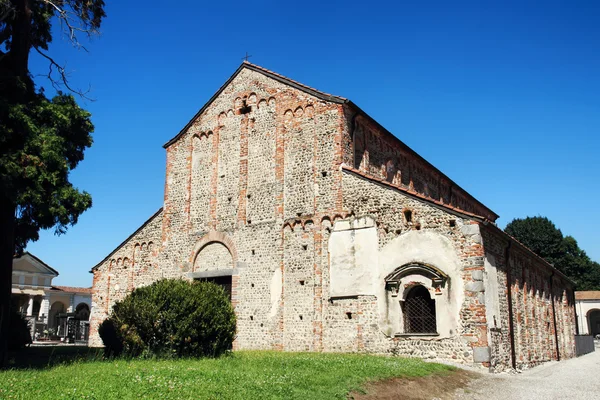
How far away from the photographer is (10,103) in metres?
12.9

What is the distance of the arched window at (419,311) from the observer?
50.6 feet

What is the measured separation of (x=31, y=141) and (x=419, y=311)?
462 inches

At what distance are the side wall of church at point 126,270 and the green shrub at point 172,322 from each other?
7.57 m

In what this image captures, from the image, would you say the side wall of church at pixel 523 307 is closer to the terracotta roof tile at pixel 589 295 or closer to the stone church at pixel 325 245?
the stone church at pixel 325 245

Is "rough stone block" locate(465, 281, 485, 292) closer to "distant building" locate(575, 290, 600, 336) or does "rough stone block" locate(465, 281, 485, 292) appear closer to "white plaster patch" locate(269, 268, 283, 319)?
"white plaster patch" locate(269, 268, 283, 319)

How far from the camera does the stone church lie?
1523cm

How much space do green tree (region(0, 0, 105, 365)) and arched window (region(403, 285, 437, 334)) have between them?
32.2 ft

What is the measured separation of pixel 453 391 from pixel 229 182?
41.3 feet

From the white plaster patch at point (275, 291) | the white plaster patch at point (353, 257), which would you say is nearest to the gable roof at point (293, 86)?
the white plaster patch at point (353, 257)

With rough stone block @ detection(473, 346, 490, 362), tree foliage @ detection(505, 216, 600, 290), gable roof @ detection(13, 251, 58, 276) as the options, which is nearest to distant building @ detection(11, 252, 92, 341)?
gable roof @ detection(13, 251, 58, 276)

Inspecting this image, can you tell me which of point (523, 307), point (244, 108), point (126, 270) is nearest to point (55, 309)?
point (126, 270)

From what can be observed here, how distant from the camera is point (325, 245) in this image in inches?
704

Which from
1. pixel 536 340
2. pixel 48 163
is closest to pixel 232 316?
pixel 48 163

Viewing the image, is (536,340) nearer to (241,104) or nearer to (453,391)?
(453,391)
